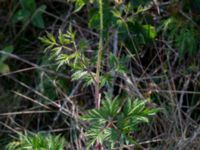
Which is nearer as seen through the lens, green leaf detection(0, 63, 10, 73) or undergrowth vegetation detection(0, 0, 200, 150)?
undergrowth vegetation detection(0, 0, 200, 150)

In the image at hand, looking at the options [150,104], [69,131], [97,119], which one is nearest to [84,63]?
[97,119]

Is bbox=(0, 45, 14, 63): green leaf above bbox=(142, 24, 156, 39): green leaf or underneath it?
underneath

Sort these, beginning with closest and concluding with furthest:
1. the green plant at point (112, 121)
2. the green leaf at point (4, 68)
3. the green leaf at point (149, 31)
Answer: the green plant at point (112, 121), the green leaf at point (149, 31), the green leaf at point (4, 68)

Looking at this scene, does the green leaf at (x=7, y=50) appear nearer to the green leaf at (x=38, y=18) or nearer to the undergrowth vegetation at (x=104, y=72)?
the undergrowth vegetation at (x=104, y=72)

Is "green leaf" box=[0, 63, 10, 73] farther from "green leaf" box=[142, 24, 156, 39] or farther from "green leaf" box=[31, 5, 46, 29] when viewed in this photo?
"green leaf" box=[142, 24, 156, 39]

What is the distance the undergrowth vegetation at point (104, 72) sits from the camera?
1797mm

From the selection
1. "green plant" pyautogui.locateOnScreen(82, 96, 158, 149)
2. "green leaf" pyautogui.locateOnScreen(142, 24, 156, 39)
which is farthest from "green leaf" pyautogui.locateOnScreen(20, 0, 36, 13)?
"green plant" pyautogui.locateOnScreen(82, 96, 158, 149)

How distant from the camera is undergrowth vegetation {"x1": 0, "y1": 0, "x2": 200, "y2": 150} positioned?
5.90 ft

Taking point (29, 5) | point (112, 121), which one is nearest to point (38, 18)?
point (29, 5)

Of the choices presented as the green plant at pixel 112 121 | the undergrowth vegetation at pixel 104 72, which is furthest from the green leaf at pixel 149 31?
the green plant at pixel 112 121

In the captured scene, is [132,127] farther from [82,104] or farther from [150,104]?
[82,104]

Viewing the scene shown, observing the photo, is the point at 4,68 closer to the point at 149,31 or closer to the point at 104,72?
the point at 104,72

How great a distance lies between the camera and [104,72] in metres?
1.80

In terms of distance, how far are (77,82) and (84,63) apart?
0.69 metres
